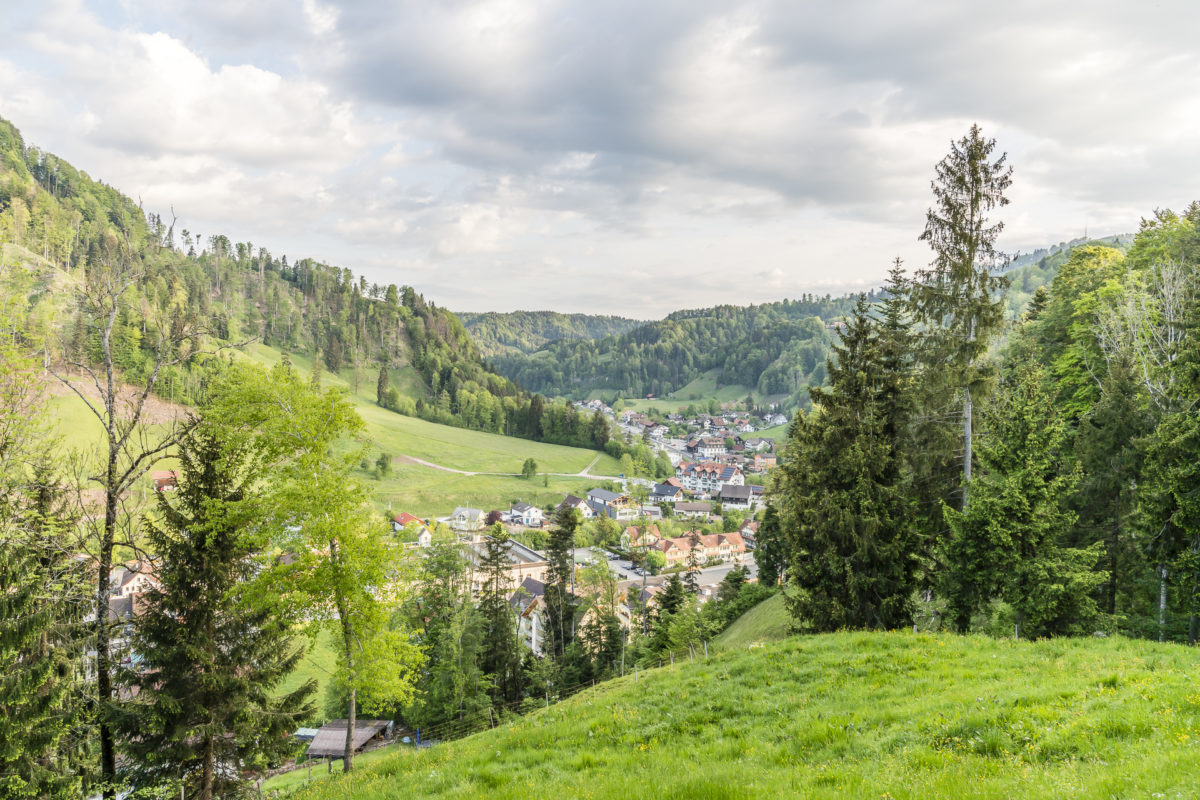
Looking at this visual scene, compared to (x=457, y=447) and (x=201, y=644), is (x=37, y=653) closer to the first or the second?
(x=201, y=644)

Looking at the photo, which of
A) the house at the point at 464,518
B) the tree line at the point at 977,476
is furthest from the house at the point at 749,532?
the tree line at the point at 977,476

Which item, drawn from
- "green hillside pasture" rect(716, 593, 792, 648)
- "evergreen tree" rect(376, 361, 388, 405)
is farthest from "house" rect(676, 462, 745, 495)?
"green hillside pasture" rect(716, 593, 792, 648)

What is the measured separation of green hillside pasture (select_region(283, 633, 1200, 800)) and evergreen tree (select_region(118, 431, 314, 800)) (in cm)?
483

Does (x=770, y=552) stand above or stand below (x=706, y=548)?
above

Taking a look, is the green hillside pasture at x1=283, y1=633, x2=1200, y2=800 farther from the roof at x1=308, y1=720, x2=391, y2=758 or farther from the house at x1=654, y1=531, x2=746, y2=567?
the house at x1=654, y1=531, x2=746, y2=567

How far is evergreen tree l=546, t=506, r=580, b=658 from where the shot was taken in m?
43.2

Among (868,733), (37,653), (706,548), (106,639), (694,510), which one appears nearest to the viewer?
(868,733)

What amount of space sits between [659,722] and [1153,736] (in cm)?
764

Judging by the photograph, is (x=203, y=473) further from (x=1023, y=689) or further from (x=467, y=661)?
(x=467, y=661)

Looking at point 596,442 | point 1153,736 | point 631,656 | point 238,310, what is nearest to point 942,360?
point 1153,736

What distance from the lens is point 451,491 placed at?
337ft

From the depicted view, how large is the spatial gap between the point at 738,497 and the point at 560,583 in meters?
95.1

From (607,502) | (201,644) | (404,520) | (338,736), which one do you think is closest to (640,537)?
(607,502)

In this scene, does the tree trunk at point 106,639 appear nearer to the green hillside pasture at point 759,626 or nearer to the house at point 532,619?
the green hillside pasture at point 759,626
